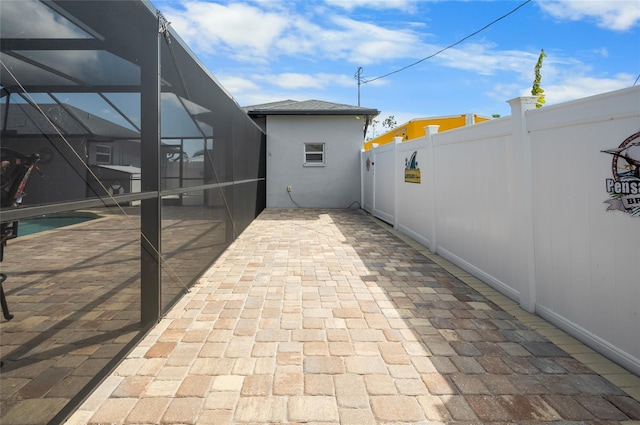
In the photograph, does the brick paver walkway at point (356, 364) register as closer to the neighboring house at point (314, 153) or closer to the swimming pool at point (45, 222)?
the swimming pool at point (45, 222)

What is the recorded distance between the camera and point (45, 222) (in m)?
1.72

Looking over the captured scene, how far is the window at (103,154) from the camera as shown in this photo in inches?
83.3

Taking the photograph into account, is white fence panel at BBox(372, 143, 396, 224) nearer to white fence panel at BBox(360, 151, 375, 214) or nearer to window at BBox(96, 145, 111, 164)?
white fence panel at BBox(360, 151, 375, 214)

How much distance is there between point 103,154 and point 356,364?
214 centimetres

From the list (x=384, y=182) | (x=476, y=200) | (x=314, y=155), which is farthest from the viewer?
(x=314, y=155)

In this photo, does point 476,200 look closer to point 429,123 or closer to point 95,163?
point 95,163

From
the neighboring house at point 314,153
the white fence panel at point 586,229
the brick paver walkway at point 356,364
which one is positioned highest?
the neighboring house at point 314,153

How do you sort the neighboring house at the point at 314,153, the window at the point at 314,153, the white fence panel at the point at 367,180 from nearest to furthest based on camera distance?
the white fence panel at the point at 367,180 → the neighboring house at the point at 314,153 → the window at the point at 314,153

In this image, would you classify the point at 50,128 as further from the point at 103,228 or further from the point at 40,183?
the point at 103,228

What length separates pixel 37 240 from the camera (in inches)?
65.6

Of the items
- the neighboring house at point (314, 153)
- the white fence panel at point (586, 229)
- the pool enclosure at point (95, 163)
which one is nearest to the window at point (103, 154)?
the pool enclosure at point (95, 163)

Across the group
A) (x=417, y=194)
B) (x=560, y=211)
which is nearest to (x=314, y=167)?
(x=417, y=194)

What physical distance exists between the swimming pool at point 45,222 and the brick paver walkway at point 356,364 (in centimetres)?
104

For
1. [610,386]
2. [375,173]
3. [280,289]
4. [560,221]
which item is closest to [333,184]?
[375,173]
